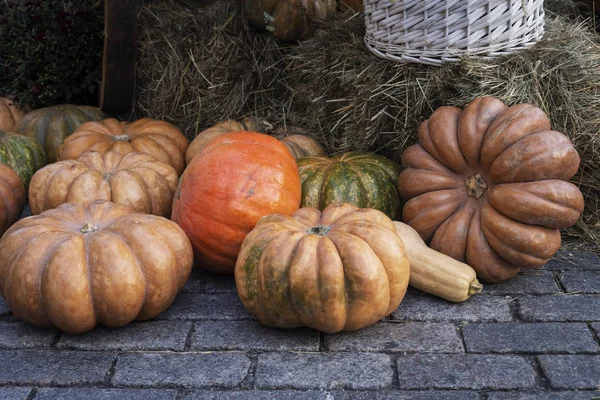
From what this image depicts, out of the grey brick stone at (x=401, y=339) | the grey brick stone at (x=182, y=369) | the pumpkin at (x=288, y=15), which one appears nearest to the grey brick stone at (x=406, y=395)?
the grey brick stone at (x=401, y=339)

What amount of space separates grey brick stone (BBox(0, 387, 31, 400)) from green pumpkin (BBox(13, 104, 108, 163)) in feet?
8.67

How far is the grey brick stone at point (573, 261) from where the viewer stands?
11.6ft

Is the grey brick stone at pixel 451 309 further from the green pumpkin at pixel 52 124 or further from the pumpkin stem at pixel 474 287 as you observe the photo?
the green pumpkin at pixel 52 124

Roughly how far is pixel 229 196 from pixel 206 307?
527 millimetres

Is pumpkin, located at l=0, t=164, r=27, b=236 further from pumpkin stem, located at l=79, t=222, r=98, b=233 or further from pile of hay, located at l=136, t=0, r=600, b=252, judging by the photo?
pile of hay, located at l=136, t=0, r=600, b=252

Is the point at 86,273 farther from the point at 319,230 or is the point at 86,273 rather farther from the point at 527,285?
the point at 527,285

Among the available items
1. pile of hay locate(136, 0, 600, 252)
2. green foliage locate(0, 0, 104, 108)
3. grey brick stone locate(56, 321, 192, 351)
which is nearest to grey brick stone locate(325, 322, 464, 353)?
grey brick stone locate(56, 321, 192, 351)

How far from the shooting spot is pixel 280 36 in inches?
189

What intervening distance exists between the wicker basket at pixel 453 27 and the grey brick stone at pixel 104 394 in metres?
2.26

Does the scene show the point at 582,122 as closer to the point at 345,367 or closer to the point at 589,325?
the point at 589,325

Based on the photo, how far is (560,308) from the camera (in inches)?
123

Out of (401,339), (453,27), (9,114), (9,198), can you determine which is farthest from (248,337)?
(9,114)

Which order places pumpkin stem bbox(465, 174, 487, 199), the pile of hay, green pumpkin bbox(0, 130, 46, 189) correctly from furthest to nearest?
green pumpkin bbox(0, 130, 46, 189) < the pile of hay < pumpkin stem bbox(465, 174, 487, 199)

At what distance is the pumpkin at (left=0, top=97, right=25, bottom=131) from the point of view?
5309 millimetres
